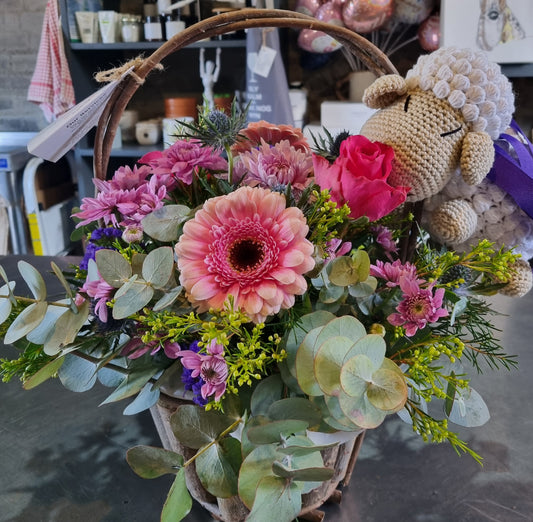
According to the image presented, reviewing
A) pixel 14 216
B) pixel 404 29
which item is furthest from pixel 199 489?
pixel 14 216

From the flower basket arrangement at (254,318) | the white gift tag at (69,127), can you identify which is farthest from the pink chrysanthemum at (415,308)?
the white gift tag at (69,127)

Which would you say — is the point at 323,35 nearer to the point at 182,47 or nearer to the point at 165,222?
the point at 182,47

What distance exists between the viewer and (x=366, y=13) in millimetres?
1802

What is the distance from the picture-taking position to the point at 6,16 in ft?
8.41

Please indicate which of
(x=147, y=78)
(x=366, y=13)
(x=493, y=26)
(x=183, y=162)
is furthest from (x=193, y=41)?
(x=147, y=78)

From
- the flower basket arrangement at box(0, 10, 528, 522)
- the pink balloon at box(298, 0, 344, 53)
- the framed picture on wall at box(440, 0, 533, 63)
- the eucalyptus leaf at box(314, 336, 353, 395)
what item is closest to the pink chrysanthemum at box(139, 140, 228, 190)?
the flower basket arrangement at box(0, 10, 528, 522)

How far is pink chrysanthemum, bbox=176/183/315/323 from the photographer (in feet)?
1.18

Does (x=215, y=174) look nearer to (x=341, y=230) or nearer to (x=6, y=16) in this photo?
(x=341, y=230)

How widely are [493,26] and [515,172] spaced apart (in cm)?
165

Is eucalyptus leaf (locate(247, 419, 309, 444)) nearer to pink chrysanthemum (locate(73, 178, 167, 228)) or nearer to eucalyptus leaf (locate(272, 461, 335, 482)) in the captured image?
eucalyptus leaf (locate(272, 461, 335, 482))

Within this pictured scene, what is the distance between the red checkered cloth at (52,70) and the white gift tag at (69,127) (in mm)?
1890

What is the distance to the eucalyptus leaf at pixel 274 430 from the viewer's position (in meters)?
0.33

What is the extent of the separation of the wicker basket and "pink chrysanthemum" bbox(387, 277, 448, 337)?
0.13 m

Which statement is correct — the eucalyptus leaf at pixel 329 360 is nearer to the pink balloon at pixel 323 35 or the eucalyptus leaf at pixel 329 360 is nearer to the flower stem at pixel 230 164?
the flower stem at pixel 230 164
